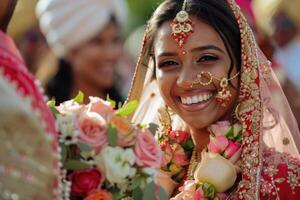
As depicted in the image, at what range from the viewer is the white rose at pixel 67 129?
362cm

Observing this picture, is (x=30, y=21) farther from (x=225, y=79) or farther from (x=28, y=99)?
(x=28, y=99)

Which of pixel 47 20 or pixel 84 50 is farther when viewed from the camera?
pixel 47 20

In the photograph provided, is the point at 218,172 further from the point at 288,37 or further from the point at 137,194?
the point at 288,37

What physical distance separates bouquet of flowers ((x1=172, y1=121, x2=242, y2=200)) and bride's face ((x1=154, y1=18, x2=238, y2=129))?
0.08m

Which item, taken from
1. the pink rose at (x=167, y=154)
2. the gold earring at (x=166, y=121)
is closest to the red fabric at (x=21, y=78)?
the pink rose at (x=167, y=154)

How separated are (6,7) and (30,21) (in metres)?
5.71

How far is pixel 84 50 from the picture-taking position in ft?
23.1

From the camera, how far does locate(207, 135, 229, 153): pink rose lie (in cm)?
438

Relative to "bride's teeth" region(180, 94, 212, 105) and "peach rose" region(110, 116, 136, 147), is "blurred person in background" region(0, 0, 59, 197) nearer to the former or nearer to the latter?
"peach rose" region(110, 116, 136, 147)

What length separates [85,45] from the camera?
709 cm

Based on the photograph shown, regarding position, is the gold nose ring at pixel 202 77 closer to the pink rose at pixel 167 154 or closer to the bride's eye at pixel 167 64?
the bride's eye at pixel 167 64

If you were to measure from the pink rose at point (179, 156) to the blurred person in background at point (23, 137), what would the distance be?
5.15 ft

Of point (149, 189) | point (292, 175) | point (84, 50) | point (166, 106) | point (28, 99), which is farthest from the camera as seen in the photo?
point (84, 50)

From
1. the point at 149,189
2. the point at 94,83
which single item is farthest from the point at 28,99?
the point at 94,83
